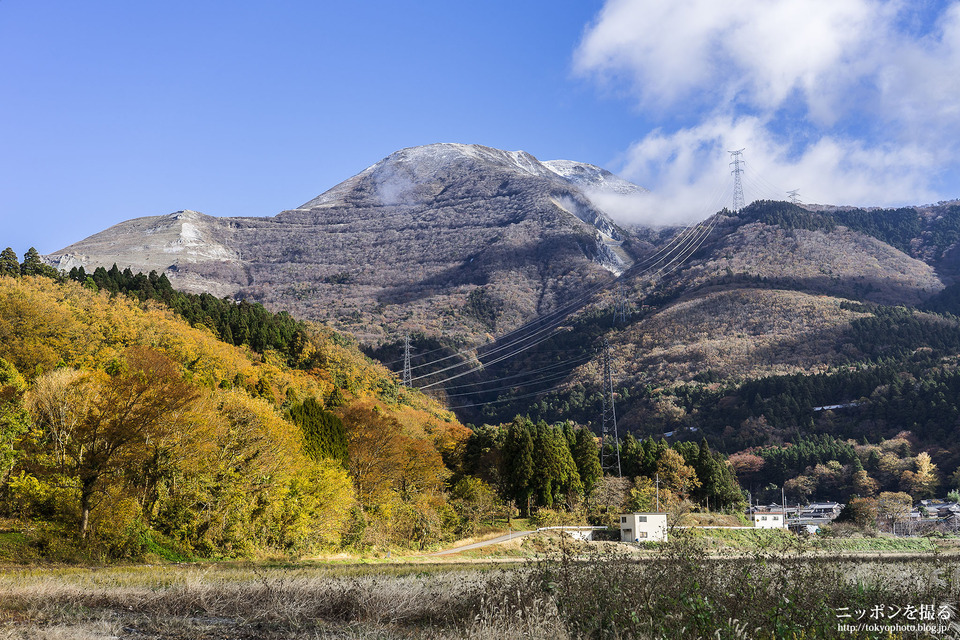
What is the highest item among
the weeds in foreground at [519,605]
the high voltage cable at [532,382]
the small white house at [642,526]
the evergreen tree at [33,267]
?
the evergreen tree at [33,267]

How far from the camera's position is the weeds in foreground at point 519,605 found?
29.0ft

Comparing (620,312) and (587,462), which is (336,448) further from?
(620,312)

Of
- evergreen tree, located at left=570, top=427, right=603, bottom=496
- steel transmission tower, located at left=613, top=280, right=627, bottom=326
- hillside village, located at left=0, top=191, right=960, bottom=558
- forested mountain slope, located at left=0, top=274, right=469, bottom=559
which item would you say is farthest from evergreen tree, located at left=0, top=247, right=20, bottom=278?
steel transmission tower, located at left=613, top=280, right=627, bottom=326

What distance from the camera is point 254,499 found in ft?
109

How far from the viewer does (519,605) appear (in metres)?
10.7

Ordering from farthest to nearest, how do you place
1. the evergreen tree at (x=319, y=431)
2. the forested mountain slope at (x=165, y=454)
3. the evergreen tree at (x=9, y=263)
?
1. the evergreen tree at (x=9, y=263)
2. the evergreen tree at (x=319, y=431)
3. the forested mountain slope at (x=165, y=454)

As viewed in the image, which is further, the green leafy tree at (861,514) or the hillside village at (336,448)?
the green leafy tree at (861,514)

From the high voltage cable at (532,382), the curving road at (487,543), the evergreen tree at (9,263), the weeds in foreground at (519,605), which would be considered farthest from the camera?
the high voltage cable at (532,382)

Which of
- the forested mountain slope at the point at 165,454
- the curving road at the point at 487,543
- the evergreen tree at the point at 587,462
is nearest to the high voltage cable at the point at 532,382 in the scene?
the evergreen tree at the point at 587,462

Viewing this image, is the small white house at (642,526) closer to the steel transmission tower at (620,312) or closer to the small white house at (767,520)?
the small white house at (767,520)

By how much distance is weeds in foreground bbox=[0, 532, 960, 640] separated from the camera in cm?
885

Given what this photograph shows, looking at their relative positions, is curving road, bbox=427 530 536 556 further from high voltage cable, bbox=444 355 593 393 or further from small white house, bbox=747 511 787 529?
high voltage cable, bbox=444 355 593 393

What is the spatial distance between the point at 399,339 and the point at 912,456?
10499cm

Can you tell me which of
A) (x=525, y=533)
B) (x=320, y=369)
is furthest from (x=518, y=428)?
(x=320, y=369)
